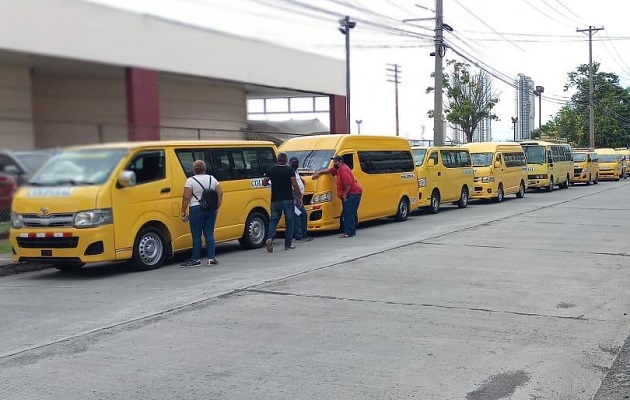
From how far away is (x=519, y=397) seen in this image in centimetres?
474

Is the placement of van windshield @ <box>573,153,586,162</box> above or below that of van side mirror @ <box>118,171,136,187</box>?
below

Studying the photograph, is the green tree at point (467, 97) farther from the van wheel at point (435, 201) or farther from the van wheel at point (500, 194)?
the van wheel at point (435, 201)

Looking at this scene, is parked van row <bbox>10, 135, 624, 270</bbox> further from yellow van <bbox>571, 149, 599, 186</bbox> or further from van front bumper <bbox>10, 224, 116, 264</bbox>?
yellow van <bbox>571, 149, 599, 186</bbox>

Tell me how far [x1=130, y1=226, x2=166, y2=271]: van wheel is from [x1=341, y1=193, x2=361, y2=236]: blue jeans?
4.89 m

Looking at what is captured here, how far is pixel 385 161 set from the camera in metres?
16.6

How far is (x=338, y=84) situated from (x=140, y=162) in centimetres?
107

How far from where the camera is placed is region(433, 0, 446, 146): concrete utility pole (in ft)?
86.8

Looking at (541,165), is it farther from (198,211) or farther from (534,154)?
(198,211)

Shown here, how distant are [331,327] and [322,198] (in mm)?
7762

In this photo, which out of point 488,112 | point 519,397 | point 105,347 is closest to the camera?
point 519,397

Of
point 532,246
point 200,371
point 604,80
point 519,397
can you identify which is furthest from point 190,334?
point 604,80

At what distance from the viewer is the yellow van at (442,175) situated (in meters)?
19.7

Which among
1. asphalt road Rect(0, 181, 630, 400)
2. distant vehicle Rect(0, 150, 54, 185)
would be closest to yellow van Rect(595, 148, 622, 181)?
asphalt road Rect(0, 181, 630, 400)

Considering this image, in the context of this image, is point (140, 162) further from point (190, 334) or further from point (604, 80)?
point (604, 80)
